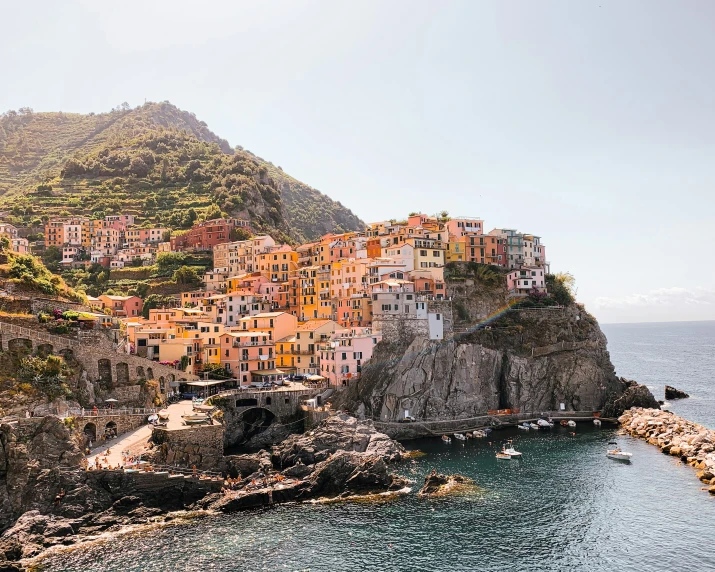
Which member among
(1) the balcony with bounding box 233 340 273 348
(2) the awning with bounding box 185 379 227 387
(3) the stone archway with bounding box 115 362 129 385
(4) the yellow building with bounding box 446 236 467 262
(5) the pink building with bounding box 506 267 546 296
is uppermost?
(4) the yellow building with bounding box 446 236 467 262

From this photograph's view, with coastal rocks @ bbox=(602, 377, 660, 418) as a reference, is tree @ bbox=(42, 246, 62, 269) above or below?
above

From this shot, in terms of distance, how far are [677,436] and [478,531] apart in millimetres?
34131

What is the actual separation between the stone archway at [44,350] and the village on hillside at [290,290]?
13.7 m

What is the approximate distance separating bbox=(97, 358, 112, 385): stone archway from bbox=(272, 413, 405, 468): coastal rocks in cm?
1719

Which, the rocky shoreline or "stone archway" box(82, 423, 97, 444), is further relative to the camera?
"stone archway" box(82, 423, 97, 444)

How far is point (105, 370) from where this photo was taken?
5950 centimetres

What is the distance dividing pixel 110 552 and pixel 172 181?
12470 centimetres

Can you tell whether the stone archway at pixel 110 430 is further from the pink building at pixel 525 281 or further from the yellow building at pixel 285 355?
the pink building at pixel 525 281

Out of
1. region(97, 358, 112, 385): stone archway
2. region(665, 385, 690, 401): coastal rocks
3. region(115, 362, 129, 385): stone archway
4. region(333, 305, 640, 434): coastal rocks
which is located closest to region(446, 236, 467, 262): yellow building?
region(333, 305, 640, 434): coastal rocks

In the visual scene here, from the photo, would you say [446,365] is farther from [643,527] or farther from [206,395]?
[643,527]

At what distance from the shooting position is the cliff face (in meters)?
73.4

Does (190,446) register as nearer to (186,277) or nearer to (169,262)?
(186,277)

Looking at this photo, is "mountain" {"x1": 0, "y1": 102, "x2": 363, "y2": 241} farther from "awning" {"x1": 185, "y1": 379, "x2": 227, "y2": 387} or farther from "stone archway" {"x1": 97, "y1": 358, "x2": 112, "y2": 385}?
"stone archway" {"x1": 97, "y1": 358, "x2": 112, "y2": 385}

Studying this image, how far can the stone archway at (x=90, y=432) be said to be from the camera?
170 ft
